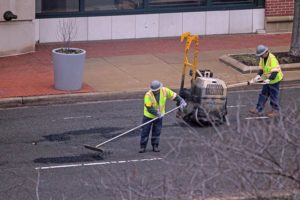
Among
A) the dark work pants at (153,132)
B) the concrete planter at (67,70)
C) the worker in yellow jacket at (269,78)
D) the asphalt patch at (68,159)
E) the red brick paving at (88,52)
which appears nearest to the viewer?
the asphalt patch at (68,159)

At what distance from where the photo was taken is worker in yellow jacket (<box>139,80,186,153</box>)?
13125 mm

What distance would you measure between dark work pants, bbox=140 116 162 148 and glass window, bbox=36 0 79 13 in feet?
30.0

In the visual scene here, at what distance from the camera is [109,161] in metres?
12.9

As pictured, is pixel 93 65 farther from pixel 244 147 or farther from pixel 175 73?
→ pixel 244 147

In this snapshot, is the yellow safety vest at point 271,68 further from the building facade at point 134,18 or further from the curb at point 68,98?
the building facade at point 134,18

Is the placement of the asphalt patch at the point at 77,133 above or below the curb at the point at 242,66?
below

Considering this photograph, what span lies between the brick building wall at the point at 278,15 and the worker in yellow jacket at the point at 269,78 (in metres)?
8.26

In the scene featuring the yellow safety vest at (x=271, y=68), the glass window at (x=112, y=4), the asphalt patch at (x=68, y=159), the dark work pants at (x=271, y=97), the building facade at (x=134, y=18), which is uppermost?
the glass window at (x=112, y=4)

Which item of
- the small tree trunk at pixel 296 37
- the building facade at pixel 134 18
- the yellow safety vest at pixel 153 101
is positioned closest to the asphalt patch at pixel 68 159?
the yellow safety vest at pixel 153 101

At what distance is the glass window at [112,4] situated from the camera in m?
22.2

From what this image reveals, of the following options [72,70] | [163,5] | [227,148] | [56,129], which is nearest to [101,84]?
[72,70]

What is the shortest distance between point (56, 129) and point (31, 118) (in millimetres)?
1086

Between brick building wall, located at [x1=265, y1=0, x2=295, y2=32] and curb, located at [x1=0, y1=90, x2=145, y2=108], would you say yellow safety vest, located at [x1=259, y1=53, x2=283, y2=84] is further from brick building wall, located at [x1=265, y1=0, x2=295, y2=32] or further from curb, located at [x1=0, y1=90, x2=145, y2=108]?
brick building wall, located at [x1=265, y1=0, x2=295, y2=32]

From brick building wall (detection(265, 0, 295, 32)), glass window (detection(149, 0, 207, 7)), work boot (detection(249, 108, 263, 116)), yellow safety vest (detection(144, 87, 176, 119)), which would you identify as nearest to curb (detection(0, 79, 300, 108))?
work boot (detection(249, 108, 263, 116))
